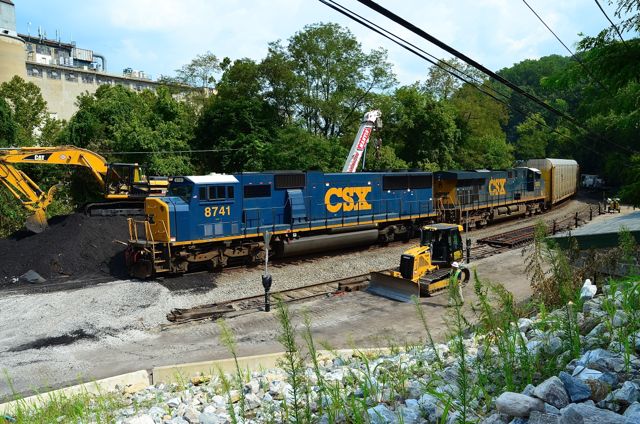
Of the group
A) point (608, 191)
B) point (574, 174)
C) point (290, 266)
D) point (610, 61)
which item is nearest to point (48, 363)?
point (290, 266)

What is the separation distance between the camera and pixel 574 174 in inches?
1789

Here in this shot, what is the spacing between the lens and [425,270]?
608 inches

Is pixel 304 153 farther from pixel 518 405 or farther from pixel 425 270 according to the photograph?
pixel 518 405

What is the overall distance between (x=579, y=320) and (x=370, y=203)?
16692mm

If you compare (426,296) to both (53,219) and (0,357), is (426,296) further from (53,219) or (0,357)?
(53,219)

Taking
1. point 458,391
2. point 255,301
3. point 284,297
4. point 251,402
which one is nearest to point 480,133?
point 284,297

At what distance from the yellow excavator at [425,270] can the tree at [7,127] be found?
98.3 feet

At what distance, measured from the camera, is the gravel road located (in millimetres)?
10734

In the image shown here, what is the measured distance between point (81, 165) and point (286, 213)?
10424 millimetres

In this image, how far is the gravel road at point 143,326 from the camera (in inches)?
423

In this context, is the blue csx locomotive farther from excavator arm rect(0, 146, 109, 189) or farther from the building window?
the building window

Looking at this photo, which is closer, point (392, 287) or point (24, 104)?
point (392, 287)

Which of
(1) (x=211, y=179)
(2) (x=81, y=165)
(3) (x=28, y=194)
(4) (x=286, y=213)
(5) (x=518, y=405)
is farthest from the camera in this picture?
(2) (x=81, y=165)

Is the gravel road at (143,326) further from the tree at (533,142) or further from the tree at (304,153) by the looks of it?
the tree at (533,142)
